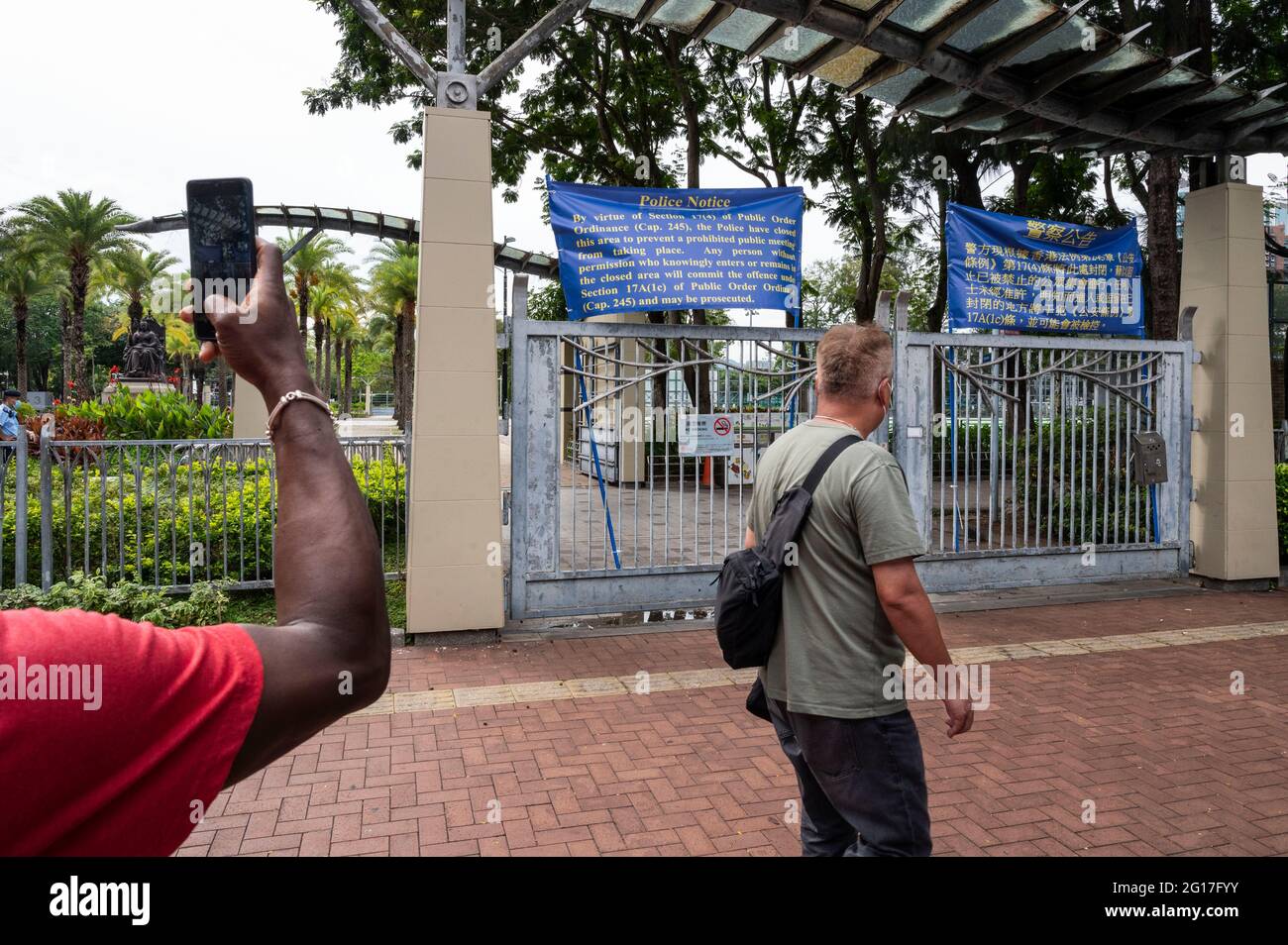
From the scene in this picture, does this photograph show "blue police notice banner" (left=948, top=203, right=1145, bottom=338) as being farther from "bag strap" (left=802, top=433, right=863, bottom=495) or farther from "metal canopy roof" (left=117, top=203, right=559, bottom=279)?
"metal canopy roof" (left=117, top=203, right=559, bottom=279)

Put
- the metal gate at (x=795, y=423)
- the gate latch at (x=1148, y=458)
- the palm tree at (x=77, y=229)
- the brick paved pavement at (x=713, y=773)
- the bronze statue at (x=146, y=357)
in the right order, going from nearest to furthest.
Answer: the brick paved pavement at (x=713, y=773)
the metal gate at (x=795, y=423)
the gate latch at (x=1148, y=458)
the bronze statue at (x=146, y=357)
the palm tree at (x=77, y=229)

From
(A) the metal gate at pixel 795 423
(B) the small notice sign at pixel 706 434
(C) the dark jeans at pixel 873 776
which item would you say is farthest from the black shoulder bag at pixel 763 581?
(B) the small notice sign at pixel 706 434

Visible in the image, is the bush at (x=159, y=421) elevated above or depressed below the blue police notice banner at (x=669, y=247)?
below

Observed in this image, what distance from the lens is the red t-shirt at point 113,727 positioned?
0.82m

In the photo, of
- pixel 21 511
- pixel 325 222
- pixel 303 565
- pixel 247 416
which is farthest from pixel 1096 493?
pixel 325 222

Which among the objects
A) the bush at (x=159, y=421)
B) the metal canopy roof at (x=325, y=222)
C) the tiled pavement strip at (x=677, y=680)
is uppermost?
the metal canopy roof at (x=325, y=222)

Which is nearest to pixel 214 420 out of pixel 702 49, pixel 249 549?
pixel 249 549

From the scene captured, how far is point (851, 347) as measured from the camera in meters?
2.89

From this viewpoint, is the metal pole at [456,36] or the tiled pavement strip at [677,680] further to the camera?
the metal pole at [456,36]

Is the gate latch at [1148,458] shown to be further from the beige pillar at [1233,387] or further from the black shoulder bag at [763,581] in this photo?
the black shoulder bag at [763,581]

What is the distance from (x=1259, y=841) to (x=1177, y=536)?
625cm

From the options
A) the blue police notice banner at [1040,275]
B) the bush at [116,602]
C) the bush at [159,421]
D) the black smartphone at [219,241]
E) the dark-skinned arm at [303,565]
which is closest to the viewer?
the dark-skinned arm at [303,565]

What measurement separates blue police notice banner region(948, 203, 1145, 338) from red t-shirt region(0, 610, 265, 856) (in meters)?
8.37

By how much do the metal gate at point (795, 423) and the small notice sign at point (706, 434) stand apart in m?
0.07
